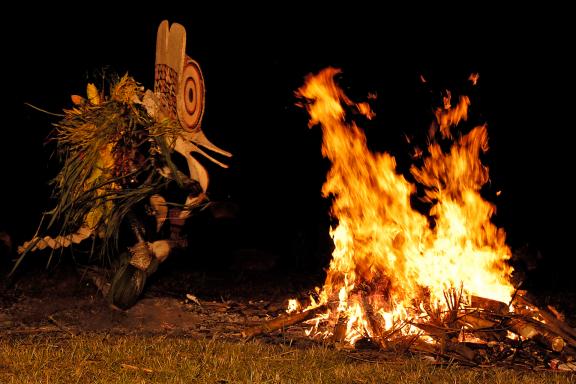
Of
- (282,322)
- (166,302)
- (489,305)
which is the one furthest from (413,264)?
(166,302)

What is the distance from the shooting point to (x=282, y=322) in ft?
24.4

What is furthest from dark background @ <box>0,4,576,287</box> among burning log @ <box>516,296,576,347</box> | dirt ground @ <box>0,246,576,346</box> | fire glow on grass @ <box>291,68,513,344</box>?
burning log @ <box>516,296,576,347</box>

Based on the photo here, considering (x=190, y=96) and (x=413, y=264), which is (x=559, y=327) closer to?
(x=413, y=264)

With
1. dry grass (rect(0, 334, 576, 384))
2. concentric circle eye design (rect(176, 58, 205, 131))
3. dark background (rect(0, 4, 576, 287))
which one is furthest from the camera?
dark background (rect(0, 4, 576, 287))

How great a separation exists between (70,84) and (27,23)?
3.97ft

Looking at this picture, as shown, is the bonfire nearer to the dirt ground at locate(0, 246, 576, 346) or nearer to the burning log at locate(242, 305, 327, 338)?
the burning log at locate(242, 305, 327, 338)

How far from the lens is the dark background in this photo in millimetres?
12383

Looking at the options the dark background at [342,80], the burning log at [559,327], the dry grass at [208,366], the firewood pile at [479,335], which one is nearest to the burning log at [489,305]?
the firewood pile at [479,335]

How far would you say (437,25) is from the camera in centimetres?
1231

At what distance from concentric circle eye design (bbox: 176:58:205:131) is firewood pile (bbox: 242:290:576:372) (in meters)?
2.10

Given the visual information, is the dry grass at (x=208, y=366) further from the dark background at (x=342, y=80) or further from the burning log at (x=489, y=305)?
the dark background at (x=342, y=80)

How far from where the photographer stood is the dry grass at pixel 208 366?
5613 mm

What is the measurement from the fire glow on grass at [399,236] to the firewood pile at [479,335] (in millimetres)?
173

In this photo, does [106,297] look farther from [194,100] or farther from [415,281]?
[415,281]
